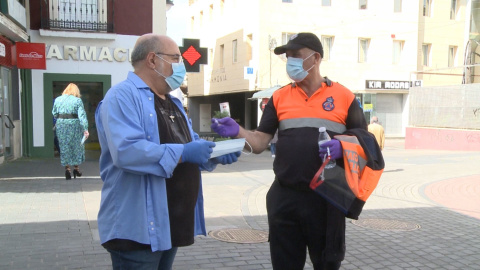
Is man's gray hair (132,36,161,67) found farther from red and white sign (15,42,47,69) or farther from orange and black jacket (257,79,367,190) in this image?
red and white sign (15,42,47,69)

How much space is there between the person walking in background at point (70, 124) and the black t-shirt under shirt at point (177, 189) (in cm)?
678

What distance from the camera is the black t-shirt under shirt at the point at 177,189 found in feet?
8.04

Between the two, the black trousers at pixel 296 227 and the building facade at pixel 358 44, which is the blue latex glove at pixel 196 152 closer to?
the black trousers at pixel 296 227

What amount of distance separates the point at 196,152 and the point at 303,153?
35.8 inches

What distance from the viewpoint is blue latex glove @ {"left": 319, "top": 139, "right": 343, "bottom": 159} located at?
277 cm

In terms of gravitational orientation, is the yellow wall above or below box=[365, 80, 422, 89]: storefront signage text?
above

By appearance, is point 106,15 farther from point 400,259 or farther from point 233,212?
point 400,259

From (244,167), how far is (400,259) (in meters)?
8.29

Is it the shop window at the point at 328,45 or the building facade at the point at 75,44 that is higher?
the shop window at the point at 328,45

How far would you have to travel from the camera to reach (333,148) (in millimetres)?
2768

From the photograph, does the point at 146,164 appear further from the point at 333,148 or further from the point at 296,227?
Result: the point at 296,227

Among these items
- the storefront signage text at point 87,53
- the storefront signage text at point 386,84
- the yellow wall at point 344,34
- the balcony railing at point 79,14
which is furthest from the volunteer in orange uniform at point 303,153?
the storefront signage text at point 386,84

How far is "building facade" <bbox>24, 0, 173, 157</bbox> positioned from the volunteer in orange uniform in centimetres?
1099

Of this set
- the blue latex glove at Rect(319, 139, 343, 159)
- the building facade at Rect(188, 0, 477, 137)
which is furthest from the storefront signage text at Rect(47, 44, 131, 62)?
the building facade at Rect(188, 0, 477, 137)
